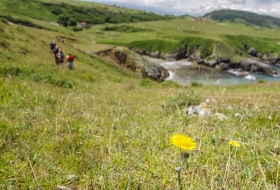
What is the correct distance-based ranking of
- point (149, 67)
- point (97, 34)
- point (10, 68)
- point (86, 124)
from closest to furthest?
point (86, 124) → point (10, 68) → point (149, 67) → point (97, 34)

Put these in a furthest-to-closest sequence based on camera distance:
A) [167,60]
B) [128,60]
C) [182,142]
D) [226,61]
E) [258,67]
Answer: [167,60] → [226,61] → [258,67] → [128,60] → [182,142]

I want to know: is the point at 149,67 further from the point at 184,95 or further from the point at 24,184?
the point at 24,184

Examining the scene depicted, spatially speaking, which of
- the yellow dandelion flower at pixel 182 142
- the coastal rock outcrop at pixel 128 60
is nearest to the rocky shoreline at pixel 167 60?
the coastal rock outcrop at pixel 128 60

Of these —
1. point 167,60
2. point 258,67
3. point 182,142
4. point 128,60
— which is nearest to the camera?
point 182,142

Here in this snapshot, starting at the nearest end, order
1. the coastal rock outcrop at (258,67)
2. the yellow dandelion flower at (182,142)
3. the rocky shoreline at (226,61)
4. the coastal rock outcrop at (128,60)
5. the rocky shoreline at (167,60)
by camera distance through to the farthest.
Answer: the yellow dandelion flower at (182,142) → the coastal rock outcrop at (128,60) → the rocky shoreline at (167,60) → the coastal rock outcrop at (258,67) → the rocky shoreline at (226,61)

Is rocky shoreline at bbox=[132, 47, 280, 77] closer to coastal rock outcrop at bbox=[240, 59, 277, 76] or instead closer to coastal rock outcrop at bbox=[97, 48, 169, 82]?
coastal rock outcrop at bbox=[240, 59, 277, 76]

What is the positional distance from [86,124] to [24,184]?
93.6 inches

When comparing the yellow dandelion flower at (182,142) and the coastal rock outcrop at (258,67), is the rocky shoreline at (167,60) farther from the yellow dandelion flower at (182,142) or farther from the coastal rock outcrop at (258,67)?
the yellow dandelion flower at (182,142)

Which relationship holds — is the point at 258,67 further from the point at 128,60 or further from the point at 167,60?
the point at 128,60

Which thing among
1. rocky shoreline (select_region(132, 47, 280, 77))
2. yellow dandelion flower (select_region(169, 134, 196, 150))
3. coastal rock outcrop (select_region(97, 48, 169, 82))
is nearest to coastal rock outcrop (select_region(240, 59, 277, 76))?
rocky shoreline (select_region(132, 47, 280, 77))

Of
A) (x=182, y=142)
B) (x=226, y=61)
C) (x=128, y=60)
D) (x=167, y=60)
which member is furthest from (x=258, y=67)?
(x=182, y=142)

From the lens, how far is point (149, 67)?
54.9 metres

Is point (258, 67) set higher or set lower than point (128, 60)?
lower

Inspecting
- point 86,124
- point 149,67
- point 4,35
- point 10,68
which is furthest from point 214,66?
point 86,124
